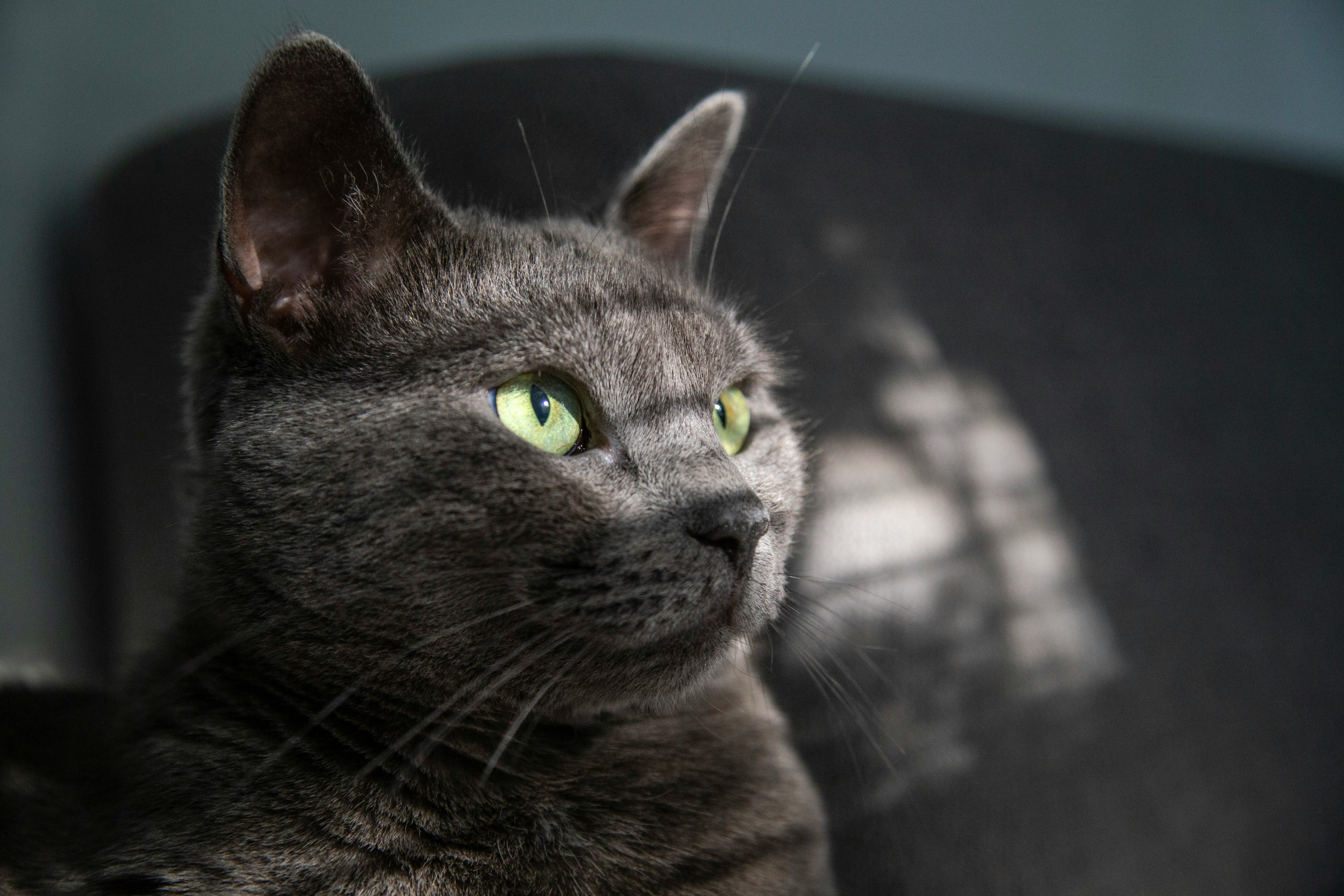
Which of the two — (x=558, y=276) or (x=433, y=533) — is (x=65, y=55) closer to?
(x=558, y=276)

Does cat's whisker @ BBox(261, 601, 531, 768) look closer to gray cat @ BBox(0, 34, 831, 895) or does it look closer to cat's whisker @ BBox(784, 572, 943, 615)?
gray cat @ BBox(0, 34, 831, 895)

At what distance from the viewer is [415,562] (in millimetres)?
624

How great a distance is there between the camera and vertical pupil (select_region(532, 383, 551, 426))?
2.25ft

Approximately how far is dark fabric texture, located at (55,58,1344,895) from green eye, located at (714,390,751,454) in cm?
17

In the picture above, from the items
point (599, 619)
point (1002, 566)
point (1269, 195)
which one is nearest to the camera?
point (599, 619)

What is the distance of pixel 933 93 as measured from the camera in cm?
150

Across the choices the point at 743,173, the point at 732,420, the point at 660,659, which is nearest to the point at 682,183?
the point at 743,173

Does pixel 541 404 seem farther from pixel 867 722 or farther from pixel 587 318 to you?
pixel 867 722

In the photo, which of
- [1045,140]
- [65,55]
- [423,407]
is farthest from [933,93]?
[65,55]

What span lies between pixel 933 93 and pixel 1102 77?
112cm

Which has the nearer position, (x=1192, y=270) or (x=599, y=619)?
(x=599, y=619)

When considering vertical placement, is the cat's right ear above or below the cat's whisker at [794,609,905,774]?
above

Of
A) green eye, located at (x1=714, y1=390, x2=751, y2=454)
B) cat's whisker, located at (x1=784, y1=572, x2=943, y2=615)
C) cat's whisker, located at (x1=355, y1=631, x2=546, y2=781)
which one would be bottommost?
cat's whisker, located at (x1=784, y1=572, x2=943, y2=615)

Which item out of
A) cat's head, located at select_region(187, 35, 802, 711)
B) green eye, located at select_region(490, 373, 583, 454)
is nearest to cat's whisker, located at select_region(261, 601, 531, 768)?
cat's head, located at select_region(187, 35, 802, 711)
